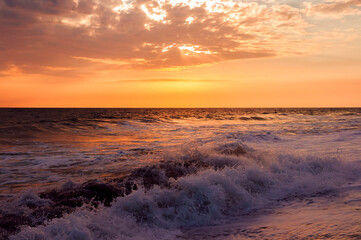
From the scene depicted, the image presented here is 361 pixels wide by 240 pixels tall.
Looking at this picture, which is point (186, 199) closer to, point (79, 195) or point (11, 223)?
point (79, 195)

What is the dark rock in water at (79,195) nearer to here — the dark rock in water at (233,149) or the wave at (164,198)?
the wave at (164,198)

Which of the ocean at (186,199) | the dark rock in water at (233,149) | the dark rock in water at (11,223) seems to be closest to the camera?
the dark rock in water at (11,223)

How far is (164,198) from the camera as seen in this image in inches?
230

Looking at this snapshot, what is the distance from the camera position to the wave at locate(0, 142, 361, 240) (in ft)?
15.0

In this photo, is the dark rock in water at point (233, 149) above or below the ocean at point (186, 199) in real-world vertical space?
above

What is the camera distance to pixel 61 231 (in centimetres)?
423

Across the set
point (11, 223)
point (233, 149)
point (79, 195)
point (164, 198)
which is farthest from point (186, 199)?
point (233, 149)

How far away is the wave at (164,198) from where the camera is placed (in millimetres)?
4586

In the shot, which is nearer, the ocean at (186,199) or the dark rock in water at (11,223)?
the dark rock in water at (11,223)

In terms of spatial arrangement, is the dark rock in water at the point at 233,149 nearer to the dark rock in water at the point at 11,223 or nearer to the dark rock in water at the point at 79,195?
the dark rock in water at the point at 79,195

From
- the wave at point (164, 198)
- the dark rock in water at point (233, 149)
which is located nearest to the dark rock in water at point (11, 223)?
the wave at point (164, 198)

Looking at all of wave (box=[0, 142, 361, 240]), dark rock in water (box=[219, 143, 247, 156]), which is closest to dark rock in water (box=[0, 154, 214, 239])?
wave (box=[0, 142, 361, 240])

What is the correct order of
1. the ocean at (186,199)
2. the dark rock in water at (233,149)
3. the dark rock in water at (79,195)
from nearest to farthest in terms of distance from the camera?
1. the ocean at (186,199)
2. the dark rock in water at (79,195)
3. the dark rock in water at (233,149)

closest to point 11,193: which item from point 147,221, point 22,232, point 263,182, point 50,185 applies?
point 50,185
